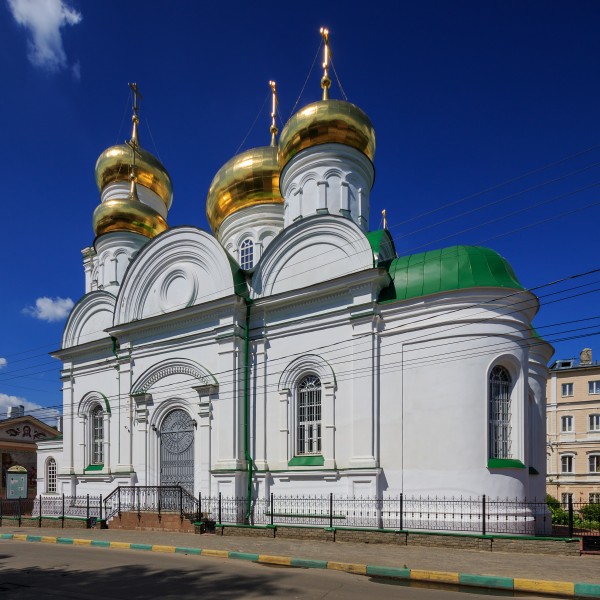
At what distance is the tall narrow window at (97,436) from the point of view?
19.3m

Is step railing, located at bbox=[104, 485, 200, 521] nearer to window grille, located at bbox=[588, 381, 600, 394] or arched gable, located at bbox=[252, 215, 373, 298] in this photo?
arched gable, located at bbox=[252, 215, 373, 298]

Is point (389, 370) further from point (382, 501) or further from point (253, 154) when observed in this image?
point (253, 154)

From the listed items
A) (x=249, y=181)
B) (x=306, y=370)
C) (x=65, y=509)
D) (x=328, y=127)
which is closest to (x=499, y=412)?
(x=306, y=370)

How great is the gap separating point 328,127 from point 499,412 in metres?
9.24

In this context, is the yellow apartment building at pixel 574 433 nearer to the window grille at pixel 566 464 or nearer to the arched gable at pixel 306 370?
the window grille at pixel 566 464

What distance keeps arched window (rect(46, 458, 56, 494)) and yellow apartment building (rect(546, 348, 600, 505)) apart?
2528 cm

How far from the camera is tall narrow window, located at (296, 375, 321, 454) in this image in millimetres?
14477

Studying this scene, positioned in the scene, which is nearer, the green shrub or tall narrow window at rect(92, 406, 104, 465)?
tall narrow window at rect(92, 406, 104, 465)

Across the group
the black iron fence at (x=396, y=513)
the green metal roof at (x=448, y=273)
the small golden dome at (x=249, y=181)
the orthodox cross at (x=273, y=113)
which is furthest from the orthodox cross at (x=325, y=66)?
the black iron fence at (x=396, y=513)

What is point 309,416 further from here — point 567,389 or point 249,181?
point 567,389

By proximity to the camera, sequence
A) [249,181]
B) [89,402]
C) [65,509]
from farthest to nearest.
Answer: [249,181]
[89,402]
[65,509]

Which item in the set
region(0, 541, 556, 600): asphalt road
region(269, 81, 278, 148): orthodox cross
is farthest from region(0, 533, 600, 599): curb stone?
region(269, 81, 278, 148): orthodox cross

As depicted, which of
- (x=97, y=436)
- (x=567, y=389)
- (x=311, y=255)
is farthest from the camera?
(x=567, y=389)

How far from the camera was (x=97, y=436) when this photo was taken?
19500mm
